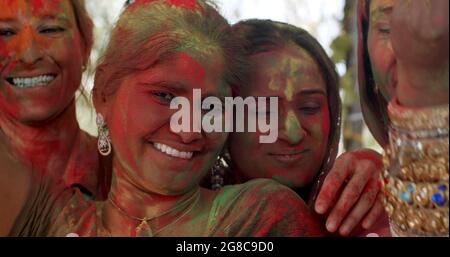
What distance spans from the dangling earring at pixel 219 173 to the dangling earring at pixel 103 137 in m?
0.35

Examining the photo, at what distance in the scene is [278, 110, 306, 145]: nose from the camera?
224 centimetres

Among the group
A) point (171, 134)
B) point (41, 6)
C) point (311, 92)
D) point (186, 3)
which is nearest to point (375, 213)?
point (311, 92)

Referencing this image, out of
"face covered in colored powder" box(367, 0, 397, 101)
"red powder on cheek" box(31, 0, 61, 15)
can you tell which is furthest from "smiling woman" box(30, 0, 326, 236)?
"face covered in colored powder" box(367, 0, 397, 101)

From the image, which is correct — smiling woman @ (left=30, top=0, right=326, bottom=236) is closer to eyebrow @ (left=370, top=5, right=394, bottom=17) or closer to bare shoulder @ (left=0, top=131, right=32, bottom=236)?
bare shoulder @ (left=0, top=131, right=32, bottom=236)

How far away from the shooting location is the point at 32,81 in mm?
2408

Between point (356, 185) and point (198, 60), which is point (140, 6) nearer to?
point (198, 60)

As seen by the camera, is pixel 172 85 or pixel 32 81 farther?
pixel 32 81

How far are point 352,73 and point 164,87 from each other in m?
0.57

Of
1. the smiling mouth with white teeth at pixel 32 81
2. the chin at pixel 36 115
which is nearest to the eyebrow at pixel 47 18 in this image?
the smiling mouth with white teeth at pixel 32 81

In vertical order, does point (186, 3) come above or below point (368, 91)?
above

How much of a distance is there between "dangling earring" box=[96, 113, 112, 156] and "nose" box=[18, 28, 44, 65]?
10.8 inches

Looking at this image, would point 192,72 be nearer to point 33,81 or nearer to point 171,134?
point 171,134

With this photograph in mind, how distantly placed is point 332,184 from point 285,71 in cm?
37
